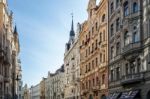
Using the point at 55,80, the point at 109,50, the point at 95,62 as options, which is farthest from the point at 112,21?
the point at 55,80

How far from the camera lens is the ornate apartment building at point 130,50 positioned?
136ft

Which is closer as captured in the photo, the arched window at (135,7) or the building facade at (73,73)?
the arched window at (135,7)

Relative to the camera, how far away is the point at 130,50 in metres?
43.9

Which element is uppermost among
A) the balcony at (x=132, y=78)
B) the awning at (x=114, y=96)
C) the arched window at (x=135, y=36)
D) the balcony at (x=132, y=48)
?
the arched window at (x=135, y=36)

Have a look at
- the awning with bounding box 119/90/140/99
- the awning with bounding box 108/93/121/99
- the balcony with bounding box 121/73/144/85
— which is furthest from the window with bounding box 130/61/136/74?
the awning with bounding box 108/93/121/99

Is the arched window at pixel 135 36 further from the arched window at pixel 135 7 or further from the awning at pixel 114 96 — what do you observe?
the awning at pixel 114 96

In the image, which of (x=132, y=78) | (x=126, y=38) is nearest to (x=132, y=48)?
(x=132, y=78)

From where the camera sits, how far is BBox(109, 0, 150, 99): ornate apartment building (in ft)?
136

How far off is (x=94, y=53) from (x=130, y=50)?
72.0 ft

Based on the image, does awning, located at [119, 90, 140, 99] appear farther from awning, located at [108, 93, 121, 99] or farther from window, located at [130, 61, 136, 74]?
window, located at [130, 61, 136, 74]

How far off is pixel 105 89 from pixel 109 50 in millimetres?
5743

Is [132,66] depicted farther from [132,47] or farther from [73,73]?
[73,73]

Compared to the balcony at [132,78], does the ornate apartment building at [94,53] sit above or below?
above

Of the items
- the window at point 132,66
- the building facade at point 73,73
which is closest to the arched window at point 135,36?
the window at point 132,66
